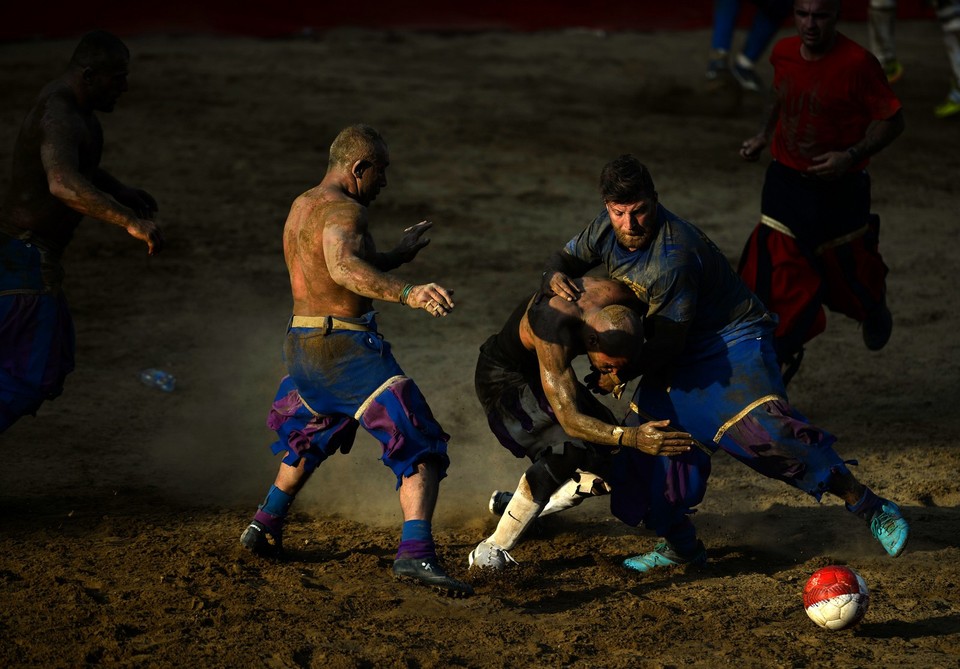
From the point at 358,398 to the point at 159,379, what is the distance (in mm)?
2873

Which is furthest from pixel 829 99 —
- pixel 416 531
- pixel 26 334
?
pixel 26 334

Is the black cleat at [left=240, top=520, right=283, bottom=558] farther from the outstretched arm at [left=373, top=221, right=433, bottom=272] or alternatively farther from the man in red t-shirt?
the man in red t-shirt

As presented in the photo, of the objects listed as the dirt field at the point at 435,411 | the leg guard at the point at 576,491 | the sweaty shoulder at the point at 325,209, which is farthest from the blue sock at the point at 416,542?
the sweaty shoulder at the point at 325,209

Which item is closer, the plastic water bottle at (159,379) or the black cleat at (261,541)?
the black cleat at (261,541)

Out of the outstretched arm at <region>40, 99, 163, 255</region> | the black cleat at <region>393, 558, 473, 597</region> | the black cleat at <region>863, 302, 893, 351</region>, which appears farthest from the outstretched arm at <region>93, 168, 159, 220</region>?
the black cleat at <region>863, 302, 893, 351</region>

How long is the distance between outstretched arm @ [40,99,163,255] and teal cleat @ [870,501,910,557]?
3392 mm

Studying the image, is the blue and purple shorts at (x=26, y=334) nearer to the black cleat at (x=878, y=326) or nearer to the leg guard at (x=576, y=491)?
the leg guard at (x=576, y=491)

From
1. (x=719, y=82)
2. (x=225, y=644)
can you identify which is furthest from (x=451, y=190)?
(x=225, y=644)

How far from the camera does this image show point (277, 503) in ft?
18.8

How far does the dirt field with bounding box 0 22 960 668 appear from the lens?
4.96m

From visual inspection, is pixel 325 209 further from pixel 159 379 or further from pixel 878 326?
pixel 878 326

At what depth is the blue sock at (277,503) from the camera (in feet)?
18.8

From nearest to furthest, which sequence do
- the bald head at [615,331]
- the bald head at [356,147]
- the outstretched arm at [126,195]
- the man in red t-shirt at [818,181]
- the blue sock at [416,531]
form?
the bald head at [615,331] → the blue sock at [416,531] → the bald head at [356,147] → the outstretched arm at [126,195] → the man in red t-shirt at [818,181]

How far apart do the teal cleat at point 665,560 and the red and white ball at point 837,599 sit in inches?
32.3
